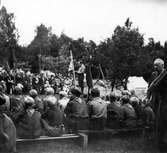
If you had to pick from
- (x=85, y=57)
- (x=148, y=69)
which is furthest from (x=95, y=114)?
(x=148, y=69)

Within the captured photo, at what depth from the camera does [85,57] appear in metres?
22.2

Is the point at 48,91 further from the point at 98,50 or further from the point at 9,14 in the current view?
the point at 9,14

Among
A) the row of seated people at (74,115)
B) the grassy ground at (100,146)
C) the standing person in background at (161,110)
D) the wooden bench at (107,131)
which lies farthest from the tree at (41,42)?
the standing person in background at (161,110)

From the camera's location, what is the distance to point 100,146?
7691 mm

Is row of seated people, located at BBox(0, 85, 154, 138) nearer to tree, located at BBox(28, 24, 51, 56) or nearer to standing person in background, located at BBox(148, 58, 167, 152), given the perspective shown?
standing person in background, located at BBox(148, 58, 167, 152)

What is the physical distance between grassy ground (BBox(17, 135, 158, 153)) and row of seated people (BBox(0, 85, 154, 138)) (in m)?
0.27

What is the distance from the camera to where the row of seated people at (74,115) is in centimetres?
700

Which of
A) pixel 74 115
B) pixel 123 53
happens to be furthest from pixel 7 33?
pixel 74 115

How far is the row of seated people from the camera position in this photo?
7.00 metres

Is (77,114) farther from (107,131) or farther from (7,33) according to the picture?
(7,33)

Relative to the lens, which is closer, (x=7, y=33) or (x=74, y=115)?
(x=74, y=115)

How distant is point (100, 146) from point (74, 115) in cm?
100

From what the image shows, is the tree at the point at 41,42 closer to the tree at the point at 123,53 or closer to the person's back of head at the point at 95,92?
the tree at the point at 123,53

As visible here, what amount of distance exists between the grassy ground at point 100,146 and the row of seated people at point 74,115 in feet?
0.87
